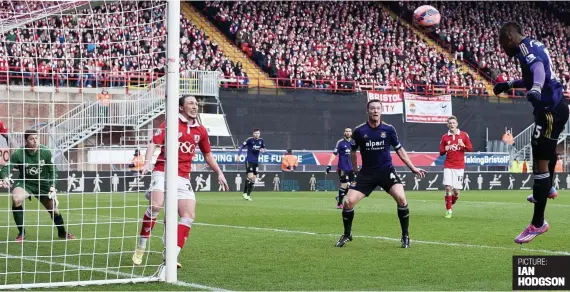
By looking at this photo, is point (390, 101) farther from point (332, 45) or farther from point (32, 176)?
point (32, 176)

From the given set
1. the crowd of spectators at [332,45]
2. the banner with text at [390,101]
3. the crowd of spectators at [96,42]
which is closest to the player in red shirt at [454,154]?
the crowd of spectators at [96,42]

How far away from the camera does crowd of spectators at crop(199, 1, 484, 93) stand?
4278cm

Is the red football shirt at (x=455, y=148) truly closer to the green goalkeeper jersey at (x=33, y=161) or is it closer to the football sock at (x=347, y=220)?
the football sock at (x=347, y=220)

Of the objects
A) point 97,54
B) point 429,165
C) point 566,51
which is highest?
point 566,51

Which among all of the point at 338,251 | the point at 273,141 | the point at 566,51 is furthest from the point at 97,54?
the point at 566,51

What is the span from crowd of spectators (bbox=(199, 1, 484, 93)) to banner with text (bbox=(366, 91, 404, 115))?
1.26 meters

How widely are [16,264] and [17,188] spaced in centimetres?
395

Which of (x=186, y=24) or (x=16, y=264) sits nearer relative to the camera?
(x=16, y=264)

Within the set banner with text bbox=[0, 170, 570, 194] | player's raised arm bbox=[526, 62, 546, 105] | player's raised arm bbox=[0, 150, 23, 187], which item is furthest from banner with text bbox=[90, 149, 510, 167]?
player's raised arm bbox=[526, 62, 546, 105]

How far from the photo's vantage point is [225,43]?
4303cm

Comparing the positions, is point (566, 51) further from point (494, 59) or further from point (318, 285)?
point (318, 285)

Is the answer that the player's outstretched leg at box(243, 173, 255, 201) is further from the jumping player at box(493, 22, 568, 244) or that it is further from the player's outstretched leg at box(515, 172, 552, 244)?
the jumping player at box(493, 22, 568, 244)

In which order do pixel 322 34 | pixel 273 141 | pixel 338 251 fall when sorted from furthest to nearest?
pixel 322 34
pixel 273 141
pixel 338 251

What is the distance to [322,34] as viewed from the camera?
150ft
